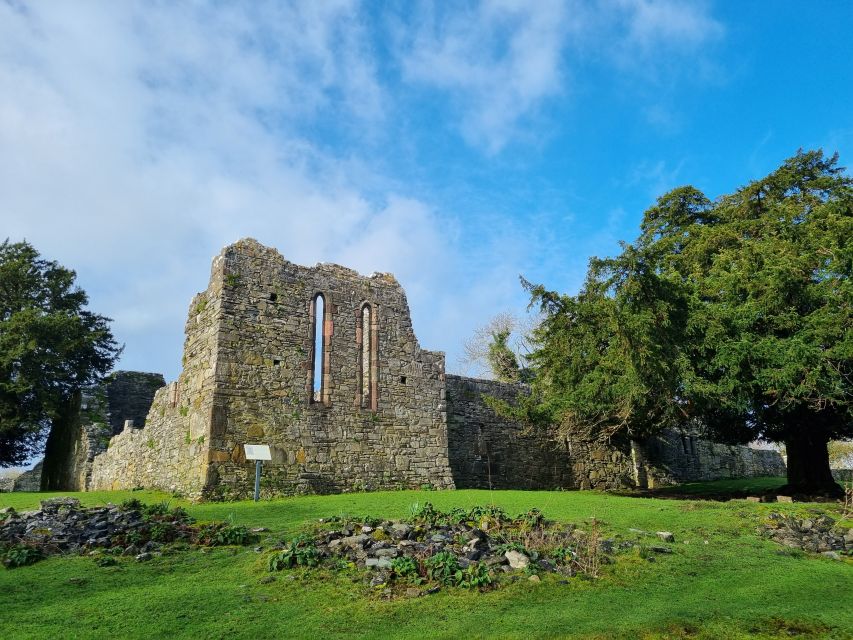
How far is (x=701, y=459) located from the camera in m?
27.1

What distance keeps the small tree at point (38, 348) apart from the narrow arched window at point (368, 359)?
41.4 feet

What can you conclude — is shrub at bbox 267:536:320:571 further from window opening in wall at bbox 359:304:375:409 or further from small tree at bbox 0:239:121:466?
small tree at bbox 0:239:121:466

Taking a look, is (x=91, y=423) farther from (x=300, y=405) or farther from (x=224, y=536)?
(x=224, y=536)

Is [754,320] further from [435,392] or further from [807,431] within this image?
[435,392]

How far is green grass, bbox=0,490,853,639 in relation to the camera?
5.59m

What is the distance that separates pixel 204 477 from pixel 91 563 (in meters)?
5.66

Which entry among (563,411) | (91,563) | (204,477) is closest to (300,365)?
(204,477)

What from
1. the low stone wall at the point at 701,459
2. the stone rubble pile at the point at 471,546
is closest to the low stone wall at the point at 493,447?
the low stone wall at the point at 701,459

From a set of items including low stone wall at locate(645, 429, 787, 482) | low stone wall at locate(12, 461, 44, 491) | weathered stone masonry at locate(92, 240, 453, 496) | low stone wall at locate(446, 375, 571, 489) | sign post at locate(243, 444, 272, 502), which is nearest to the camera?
sign post at locate(243, 444, 272, 502)

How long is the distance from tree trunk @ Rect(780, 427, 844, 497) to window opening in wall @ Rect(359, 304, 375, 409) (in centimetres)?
1124

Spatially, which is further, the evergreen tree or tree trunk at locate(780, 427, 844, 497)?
tree trunk at locate(780, 427, 844, 497)

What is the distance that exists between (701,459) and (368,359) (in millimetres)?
17751

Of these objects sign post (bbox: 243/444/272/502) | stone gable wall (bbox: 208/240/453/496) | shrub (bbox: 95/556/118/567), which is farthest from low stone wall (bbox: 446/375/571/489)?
shrub (bbox: 95/556/118/567)

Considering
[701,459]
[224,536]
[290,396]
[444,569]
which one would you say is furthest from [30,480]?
[701,459]
